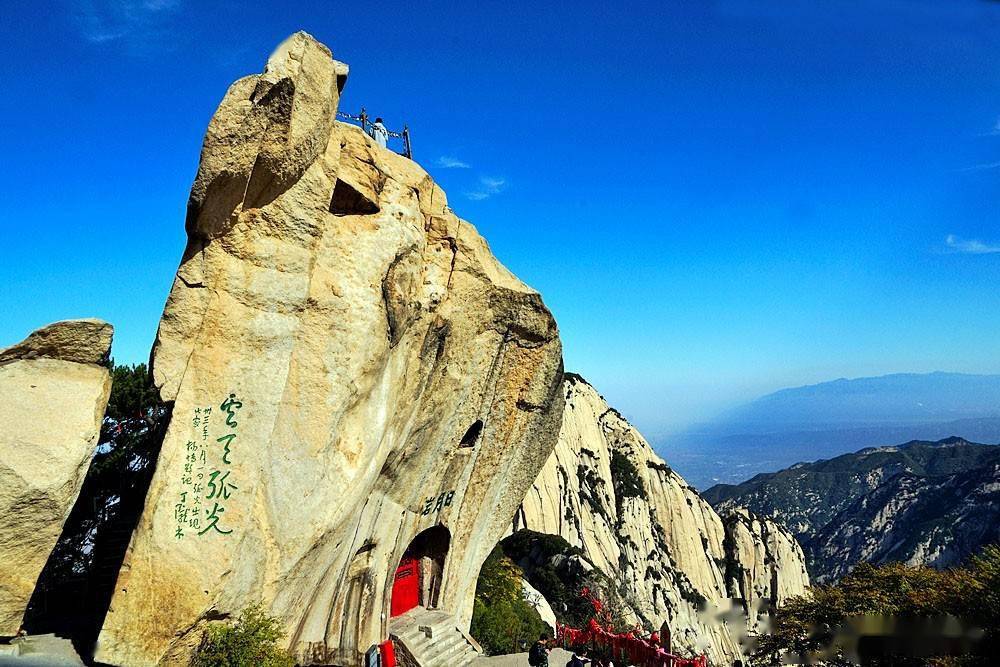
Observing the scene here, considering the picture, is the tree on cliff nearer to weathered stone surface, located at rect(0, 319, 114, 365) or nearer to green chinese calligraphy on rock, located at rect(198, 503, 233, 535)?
weathered stone surface, located at rect(0, 319, 114, 365)

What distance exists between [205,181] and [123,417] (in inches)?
699

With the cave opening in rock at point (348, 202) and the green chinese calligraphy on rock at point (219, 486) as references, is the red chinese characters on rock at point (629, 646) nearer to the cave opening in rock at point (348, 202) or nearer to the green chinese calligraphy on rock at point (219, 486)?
the green chinese calligraphy on rock at point (219, 486)

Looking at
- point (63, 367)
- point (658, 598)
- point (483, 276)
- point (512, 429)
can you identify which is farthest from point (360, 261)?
point (658, 598)

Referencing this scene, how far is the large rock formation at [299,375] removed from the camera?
36.6 feet

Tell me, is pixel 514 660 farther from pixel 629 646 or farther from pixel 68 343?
pixel 68 343

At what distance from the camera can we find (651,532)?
202 feet

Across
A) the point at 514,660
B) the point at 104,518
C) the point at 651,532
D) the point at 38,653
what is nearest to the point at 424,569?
the point at 514,660

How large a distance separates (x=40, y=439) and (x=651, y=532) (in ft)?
191

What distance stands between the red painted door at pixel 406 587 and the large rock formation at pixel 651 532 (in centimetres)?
2604

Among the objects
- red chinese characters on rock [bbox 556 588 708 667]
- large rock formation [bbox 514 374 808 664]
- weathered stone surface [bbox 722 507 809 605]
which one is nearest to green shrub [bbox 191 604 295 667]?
red chinese characters on rock [bbox 556 588 708 667]

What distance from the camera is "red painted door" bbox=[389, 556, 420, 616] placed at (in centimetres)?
1895

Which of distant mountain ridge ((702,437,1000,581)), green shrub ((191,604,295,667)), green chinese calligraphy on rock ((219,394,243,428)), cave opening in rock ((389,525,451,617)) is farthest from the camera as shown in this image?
distant mountain ridge ((702,437,1000,581))

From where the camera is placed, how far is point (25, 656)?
37.3 ft

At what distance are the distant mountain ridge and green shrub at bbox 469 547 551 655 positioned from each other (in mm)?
41632
